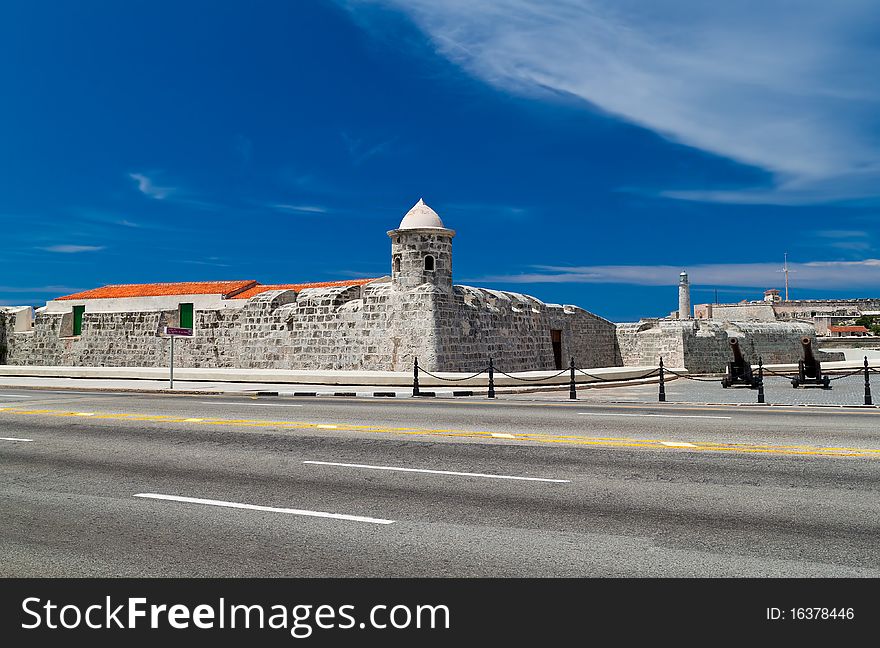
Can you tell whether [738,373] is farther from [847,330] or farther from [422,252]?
[847,330]

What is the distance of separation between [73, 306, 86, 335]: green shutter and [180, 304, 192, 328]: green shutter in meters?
6.34

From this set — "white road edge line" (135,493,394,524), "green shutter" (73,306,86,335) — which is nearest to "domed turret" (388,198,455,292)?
"green shutter" (73,306,86,335)

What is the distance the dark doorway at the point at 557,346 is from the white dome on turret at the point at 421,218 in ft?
31.7

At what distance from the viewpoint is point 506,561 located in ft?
16.2

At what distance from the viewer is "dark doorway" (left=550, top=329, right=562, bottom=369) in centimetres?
3419

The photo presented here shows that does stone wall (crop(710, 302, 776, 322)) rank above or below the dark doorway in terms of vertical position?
above

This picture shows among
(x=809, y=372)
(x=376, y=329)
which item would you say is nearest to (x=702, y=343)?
(x=809, y=372)

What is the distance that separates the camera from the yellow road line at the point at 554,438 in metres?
9.53

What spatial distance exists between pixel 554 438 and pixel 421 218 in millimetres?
17558

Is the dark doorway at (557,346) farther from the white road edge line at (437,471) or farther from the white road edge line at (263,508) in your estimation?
the white road edge line at (263,508)

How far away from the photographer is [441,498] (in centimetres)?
689

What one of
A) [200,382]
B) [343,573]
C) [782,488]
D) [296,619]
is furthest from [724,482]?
[200,382]

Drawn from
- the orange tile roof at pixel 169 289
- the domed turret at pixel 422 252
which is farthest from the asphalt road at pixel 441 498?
the orange tile roof at pixel 169 289

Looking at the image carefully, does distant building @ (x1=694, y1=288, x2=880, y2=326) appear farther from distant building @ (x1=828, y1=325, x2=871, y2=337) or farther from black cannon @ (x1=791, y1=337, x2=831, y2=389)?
black cannon @ (x1=791, y1=337, x2=831, y2=389)
